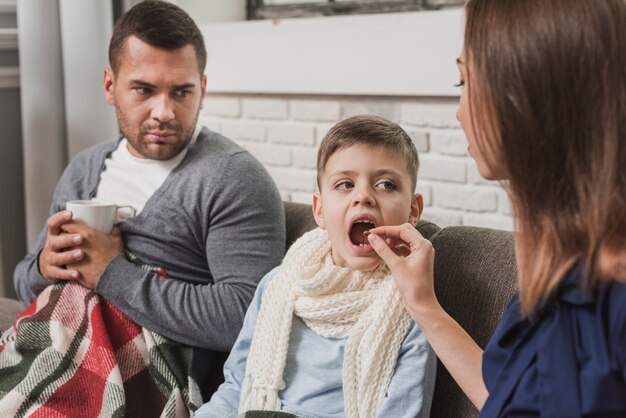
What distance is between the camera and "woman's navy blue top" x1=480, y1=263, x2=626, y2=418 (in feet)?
3.48

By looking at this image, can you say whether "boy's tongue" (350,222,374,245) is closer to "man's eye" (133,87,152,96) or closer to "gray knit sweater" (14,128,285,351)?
"gray knit sweater" (14,128,285,351)

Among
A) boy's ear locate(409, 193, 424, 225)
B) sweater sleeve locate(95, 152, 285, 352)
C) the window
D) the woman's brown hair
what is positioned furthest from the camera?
the window

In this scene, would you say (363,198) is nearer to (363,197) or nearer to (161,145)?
(363,197)

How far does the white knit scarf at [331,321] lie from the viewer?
57.6 inches

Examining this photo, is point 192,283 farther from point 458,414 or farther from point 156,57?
point 458,414

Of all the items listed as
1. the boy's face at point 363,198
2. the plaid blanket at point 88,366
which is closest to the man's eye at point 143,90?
the plaid blanket at point 88,366

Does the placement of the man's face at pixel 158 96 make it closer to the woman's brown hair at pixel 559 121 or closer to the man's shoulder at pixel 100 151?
the man's shoulder at pixel 100 151

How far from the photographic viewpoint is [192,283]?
1.93m

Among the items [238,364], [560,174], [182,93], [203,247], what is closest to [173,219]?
[203,247]

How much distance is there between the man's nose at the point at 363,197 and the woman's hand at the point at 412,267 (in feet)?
0.25

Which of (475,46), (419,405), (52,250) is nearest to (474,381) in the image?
(419,405)

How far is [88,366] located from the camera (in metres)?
1.76

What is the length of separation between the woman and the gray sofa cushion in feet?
1.19

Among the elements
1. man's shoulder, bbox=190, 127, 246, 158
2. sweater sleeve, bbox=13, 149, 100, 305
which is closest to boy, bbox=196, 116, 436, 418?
man's shoulder, bbox=190, 127, 246, 158
